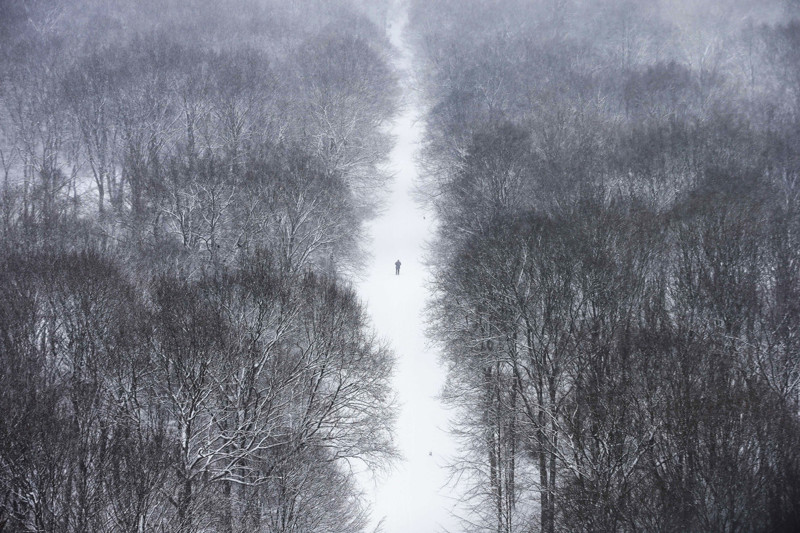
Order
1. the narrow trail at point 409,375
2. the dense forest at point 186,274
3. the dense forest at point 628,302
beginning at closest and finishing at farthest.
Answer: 1. the dense forest at point 628,302
2. the dense forest at point 186,274
3. the narrow trail at point 409,375

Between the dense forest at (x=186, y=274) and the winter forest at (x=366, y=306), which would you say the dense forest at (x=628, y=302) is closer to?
the winter forest at (x=366, y=306)

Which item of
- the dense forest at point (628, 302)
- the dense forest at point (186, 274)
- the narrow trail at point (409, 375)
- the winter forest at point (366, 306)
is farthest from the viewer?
the narrow trail at point (409, 375)

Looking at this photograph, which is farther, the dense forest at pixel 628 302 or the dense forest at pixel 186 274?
the dense forest at pixel 186 274

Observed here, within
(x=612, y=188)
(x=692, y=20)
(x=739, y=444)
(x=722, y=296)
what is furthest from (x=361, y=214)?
(x=692, y=20)

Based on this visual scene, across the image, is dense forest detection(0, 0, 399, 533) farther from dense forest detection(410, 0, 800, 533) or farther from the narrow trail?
dense forest detection(410, 0, 800, 533)

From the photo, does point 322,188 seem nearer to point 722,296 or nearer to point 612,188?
point 612,188

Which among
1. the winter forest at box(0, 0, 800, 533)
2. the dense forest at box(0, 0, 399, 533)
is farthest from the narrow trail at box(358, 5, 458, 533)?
the dense forest at box(0, 0, 399, 533)

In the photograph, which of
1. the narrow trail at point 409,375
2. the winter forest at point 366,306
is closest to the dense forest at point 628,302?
the winter forest at point 366,306

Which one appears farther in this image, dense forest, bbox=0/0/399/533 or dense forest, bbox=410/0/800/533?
dense forest, bbox=0/0/399/533
